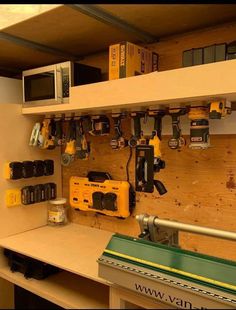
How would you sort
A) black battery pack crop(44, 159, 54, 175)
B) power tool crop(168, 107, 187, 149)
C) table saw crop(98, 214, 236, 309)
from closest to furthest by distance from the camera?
1. table saw crop(98, 214, 236, 309)
2. power tool crop(168, 107, 187, 149)
3. black battery pack crop(44, 159, 54, 175)

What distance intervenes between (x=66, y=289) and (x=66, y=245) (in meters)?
0.24

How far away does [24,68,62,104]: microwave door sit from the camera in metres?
1.70

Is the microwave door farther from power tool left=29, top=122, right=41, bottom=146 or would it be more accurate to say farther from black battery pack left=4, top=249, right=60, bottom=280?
black battery pack left=4, top=249, right=60, bottom=280

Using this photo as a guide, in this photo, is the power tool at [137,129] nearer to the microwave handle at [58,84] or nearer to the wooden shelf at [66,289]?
the microwave handle at [58,84]

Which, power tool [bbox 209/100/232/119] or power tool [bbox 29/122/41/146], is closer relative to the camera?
power tool [bbox 209/100/232/119]

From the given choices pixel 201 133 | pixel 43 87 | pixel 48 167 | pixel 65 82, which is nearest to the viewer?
pixel 201 133

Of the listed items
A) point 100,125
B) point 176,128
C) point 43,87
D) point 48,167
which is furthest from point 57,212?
point 176,128

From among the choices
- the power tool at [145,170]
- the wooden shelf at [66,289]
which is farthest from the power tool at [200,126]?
the wooden shelf at [66,289]

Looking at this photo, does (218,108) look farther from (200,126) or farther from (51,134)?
(51,134)

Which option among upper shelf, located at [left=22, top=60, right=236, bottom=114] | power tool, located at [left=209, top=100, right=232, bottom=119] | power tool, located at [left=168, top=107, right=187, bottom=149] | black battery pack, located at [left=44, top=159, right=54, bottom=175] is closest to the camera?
upper shelf, located at [left=22, top=60, right=236, bottom=114]

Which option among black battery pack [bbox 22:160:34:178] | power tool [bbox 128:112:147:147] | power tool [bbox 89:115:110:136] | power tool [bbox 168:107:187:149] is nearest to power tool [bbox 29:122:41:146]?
black battery pack [bbox 22:160:34:178]

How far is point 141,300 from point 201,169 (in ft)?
2.46

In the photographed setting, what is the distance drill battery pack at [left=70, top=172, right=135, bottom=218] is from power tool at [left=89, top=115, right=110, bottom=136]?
11.9 inches

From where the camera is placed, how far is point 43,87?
1794 mm
